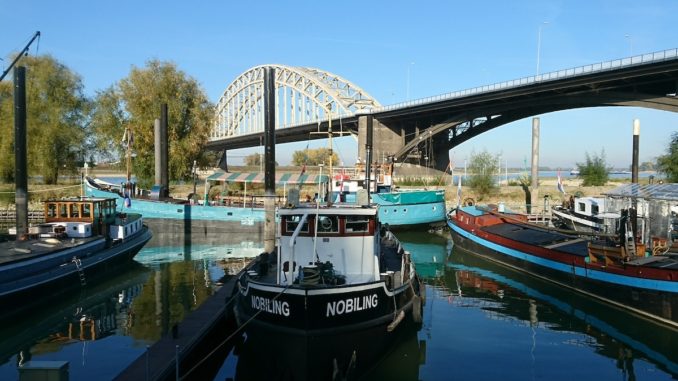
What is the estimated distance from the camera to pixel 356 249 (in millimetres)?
14570

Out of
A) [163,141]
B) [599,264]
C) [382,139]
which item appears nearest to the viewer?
[599,264]

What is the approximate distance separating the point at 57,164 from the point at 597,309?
56459mm

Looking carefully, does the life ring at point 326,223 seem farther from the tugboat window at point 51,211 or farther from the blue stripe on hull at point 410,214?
the blue stripe on hull at point 410,214

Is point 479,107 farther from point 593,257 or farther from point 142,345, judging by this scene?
point 142,345

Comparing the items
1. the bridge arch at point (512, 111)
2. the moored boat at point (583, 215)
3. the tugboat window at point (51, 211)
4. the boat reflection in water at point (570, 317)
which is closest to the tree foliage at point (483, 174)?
the bridge arch at point (512, 111)

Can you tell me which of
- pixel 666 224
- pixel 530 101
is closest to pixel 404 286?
pixel 666 224

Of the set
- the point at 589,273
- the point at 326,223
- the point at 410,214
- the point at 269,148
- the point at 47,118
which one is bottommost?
the point at 589,273

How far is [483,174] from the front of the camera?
60.9 metres

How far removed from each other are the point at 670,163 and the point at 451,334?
148 feet

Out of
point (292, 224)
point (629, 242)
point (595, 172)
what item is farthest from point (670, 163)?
point (292, 224)

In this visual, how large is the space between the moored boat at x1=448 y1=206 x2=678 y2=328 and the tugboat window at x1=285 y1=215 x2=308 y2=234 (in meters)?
11.5

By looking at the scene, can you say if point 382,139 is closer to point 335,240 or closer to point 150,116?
point 150,116

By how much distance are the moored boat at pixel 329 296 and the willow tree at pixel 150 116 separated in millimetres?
45934

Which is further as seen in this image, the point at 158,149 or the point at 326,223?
the point at 158,149
